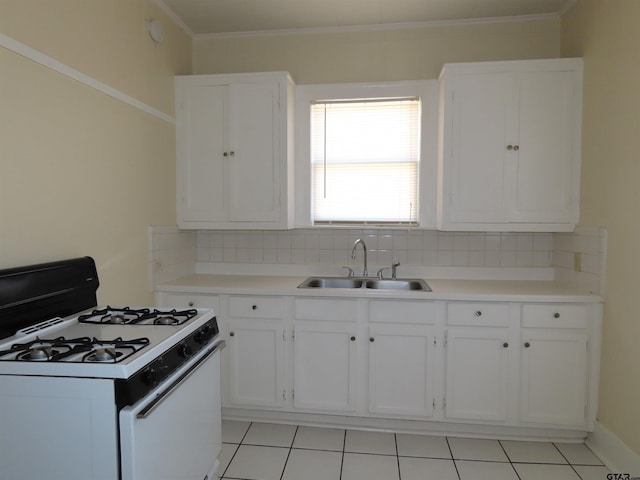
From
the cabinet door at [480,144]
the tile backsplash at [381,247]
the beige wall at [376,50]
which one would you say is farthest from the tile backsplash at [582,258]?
the beige wall at [376,50]

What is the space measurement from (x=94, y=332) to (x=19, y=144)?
829mm

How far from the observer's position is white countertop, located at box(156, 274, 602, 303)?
240cm

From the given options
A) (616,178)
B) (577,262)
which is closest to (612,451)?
(577,262)

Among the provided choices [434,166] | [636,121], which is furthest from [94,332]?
[636,121]

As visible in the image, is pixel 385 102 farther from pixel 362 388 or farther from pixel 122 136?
pixel 362 388

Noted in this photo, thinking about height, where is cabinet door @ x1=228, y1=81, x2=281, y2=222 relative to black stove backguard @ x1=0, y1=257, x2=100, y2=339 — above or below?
above

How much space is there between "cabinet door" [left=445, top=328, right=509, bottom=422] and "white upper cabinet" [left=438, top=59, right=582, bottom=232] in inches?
28.9

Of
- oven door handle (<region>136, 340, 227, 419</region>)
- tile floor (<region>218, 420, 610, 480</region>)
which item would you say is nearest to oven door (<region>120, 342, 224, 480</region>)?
oven door handle (<region>136, 340, 227, 419</region>)

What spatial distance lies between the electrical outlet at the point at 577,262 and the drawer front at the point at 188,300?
240 cm

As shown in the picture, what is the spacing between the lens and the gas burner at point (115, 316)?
5.79ft

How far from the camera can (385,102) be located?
2.96 meters

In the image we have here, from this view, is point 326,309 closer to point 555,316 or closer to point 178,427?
point 178,427

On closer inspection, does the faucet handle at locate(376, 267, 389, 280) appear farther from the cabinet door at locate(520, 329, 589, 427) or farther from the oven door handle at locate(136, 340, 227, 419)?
the oven door handle at locate(136, 340, 227, 419)

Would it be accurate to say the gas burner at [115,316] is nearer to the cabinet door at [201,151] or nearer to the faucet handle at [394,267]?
the cabinet door at [201,151]
